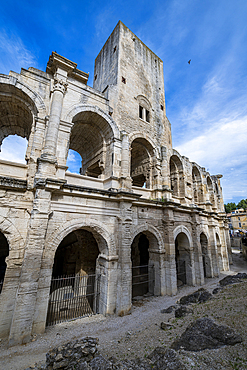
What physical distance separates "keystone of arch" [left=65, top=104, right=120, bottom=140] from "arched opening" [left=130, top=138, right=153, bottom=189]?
7.80 ft

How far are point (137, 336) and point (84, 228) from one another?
4520mm

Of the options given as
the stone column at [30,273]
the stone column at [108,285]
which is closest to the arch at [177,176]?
the stone column at [108,285]

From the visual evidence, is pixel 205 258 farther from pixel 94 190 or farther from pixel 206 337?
pixel 94 190

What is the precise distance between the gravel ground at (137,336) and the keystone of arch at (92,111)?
8.83 metres

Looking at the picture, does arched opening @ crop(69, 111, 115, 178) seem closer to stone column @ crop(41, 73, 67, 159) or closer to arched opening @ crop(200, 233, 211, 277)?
stone column @ crop(41, 73, 67, 159)

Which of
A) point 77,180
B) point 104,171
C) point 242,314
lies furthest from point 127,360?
point 104,171

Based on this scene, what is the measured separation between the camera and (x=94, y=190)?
7.90 meters

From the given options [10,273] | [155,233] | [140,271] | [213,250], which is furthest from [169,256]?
[10,273]

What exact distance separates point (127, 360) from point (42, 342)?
3.08m

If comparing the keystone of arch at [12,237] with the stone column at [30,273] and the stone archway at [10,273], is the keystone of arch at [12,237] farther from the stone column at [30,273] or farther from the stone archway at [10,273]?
the stone column at [30,273]

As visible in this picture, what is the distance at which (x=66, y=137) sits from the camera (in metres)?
8.04

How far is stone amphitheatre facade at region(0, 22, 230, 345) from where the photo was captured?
6.27 metres

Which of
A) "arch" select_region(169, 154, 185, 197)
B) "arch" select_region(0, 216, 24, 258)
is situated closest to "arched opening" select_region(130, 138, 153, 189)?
"arch" select_region(169, 154, 185, 197)

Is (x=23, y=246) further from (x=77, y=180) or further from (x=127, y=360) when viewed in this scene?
(x=127, y=360)
